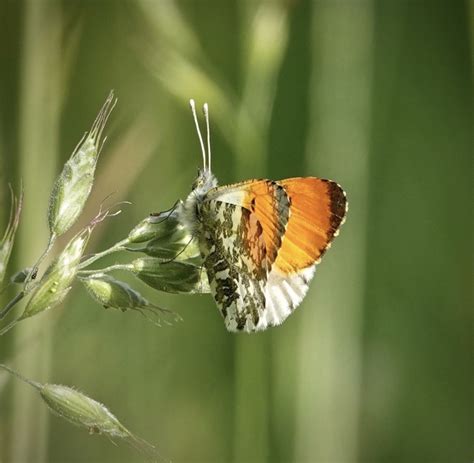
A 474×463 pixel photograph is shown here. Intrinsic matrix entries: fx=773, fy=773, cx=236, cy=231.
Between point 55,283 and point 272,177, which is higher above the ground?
point 272,177

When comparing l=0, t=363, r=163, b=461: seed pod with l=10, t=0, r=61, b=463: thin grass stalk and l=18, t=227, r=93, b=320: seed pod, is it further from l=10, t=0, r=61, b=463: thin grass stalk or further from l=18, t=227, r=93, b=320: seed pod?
l=10, t=0, r=61, b=463: thin grass stalk

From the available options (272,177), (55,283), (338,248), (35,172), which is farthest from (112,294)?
(272,177)

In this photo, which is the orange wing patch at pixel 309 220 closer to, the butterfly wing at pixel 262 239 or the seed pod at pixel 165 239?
the butterfly wing at pixel 262 239

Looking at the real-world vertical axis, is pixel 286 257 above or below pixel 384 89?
below

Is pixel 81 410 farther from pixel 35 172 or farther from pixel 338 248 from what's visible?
pixel 338 248

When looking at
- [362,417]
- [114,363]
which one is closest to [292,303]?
[114,363]

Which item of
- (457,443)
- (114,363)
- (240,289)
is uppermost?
(240,289)

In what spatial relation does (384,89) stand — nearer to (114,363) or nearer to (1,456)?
(114,363)
